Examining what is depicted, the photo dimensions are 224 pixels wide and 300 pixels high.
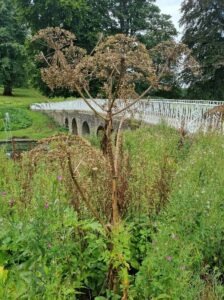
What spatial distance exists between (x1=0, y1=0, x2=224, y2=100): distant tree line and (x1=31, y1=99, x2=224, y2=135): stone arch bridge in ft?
6.41

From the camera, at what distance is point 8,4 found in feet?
158

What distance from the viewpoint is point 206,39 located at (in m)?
29.7

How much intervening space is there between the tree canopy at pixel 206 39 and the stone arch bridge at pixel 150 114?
6947 mm

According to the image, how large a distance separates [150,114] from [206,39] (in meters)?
15.6

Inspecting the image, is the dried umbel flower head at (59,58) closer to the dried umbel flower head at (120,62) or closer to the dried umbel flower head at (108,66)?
the dried umbel flower head at (108,66)

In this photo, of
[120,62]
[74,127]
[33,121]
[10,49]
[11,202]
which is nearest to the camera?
[120,62]

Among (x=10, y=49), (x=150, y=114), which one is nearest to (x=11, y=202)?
(x=150, y=114)

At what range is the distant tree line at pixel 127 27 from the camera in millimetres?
29484

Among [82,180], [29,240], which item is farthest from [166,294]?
[82,180]

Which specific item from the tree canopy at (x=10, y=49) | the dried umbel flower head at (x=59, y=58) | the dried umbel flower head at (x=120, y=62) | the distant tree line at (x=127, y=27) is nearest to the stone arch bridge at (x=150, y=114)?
the dried umbel flower head at (x=120, y=62)

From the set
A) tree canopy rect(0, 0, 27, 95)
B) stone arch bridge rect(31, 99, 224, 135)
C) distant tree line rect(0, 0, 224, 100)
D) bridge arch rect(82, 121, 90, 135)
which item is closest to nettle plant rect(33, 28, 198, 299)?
stone arch bridge rect(31, 99, 224, 135)

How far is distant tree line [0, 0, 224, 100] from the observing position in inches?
1161

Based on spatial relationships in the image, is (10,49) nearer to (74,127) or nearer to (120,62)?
(74,127)

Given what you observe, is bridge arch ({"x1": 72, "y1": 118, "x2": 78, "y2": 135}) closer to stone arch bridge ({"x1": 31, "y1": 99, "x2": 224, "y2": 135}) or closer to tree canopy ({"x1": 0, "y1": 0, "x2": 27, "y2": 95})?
stone arch bridge ({"x1": 31, "y1": 99, "x2": 224, "y2": 135})
